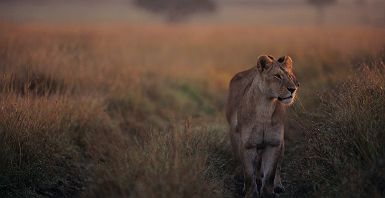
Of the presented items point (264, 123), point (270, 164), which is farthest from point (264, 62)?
point (270, 164)

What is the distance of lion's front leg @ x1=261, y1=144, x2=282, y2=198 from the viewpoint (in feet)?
20.8

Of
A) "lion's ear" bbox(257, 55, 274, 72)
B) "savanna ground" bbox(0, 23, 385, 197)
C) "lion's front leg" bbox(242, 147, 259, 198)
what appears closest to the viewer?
"savanna ground" bbox(0, 23, 385, 197)

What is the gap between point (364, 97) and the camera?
21.7ft

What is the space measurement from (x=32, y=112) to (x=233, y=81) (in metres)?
2.58

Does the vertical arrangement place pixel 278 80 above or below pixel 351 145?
Answer: above

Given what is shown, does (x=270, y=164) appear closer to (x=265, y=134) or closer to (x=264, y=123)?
(x=265, y=134)

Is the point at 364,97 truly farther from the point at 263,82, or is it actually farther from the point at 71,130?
the point at 71,130

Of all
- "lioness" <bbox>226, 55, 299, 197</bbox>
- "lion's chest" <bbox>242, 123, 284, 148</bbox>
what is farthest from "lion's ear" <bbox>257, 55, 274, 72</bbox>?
"lion's chest" <bbox>242, 123, 284, 148</bbox>

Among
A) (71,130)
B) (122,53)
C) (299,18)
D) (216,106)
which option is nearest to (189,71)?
(122,53)

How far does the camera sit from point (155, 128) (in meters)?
8.77

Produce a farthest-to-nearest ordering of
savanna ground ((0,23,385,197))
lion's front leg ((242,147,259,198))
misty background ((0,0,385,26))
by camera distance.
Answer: misty background ((0,0,385,26))
lion's front leg ((242,147,259,198))
savanna ground ((0,23,385,197))

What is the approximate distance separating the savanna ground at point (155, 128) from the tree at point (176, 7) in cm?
2474

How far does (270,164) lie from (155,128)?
2.79m

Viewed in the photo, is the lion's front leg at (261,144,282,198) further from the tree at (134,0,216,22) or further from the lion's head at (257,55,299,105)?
the tree at (134,0,216,22)
